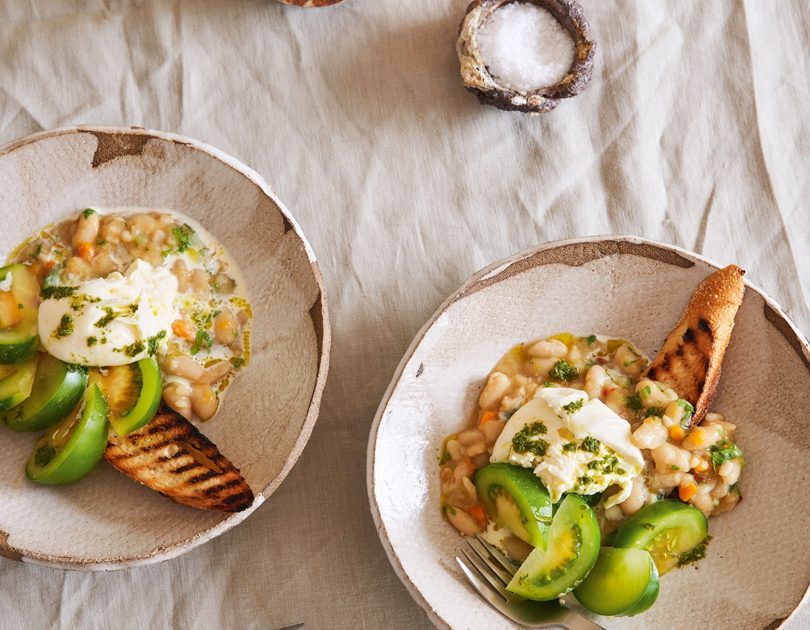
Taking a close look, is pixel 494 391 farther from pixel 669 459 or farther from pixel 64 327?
pixel 64 327

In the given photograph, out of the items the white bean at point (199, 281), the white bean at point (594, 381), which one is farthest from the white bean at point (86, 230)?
the white bean at point (594, 381)

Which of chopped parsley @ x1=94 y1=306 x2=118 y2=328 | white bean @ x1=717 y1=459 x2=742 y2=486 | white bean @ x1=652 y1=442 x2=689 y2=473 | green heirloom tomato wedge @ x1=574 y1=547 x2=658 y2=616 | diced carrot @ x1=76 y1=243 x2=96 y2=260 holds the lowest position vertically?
green heirloom tomato wedge @ x1=574 y1=547 x2=658 y2=616

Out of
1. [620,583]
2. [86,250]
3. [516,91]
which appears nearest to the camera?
[620,583]

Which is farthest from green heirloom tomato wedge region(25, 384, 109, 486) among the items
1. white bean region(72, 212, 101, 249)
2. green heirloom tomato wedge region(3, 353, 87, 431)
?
white bean region(72, 212, 101, 249)

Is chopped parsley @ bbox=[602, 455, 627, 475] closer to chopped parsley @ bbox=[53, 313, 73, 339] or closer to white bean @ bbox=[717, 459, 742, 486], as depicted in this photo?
white bean @ bbox=[717, 459, 742, 486]

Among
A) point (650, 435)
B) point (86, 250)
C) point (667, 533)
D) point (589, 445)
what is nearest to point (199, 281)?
point (86, 250)

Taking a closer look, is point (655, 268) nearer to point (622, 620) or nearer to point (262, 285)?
point (622, 620)
